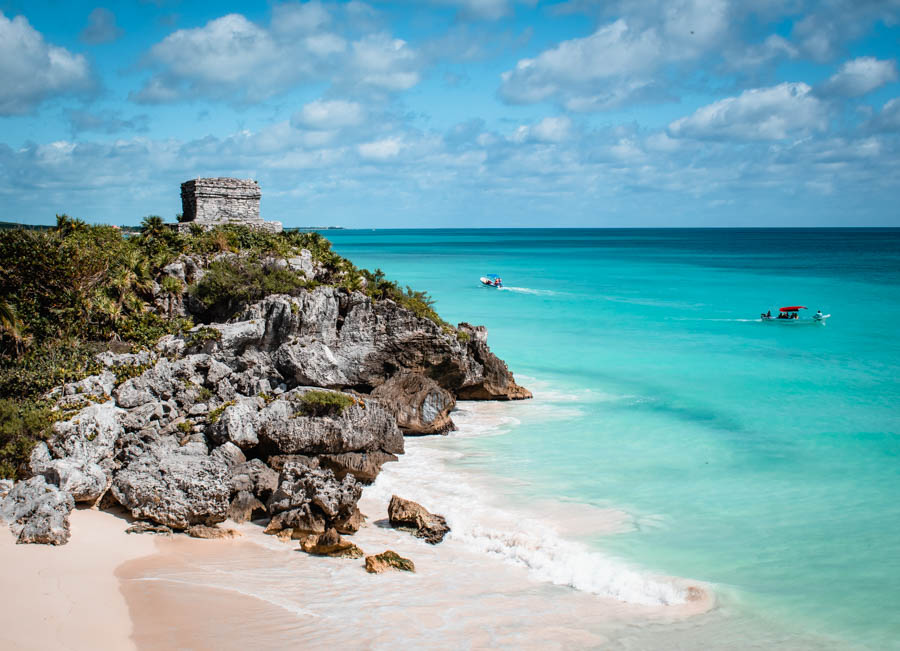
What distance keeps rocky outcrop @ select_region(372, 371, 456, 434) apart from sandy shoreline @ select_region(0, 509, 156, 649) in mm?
6428

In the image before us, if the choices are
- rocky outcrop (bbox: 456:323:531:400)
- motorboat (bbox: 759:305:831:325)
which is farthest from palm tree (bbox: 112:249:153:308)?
motorboat (bbox: 759:305:831:325)

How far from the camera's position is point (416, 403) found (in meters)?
15.1

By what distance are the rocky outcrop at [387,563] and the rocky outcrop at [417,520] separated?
910 millimetres

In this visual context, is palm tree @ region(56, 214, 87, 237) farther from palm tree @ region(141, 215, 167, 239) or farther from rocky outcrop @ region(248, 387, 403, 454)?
rocky outcrop @ region(248, 387, 403, 454)

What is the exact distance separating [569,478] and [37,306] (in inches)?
479

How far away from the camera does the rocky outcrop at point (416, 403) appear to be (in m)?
14.9

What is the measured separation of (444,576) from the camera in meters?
8.89

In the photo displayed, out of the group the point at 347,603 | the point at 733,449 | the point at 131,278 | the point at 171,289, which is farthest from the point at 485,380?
the point at 347,603

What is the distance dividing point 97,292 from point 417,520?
10.2 meters

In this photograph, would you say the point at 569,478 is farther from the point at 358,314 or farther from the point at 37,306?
the point at 37,306

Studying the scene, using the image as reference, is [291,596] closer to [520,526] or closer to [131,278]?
[520,526]

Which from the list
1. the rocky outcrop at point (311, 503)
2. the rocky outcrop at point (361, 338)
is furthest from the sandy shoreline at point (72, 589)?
the rocky outcrop at point (361, 338)

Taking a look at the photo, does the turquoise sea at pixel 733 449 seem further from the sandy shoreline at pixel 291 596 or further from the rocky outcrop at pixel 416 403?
the sandy shoreline at pixel 291 596

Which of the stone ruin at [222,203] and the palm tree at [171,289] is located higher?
the stone ruin at [222,203]
